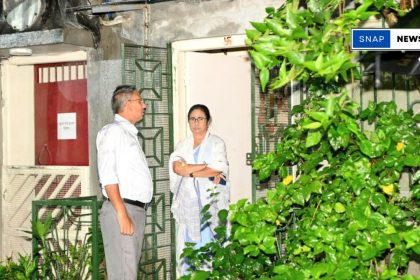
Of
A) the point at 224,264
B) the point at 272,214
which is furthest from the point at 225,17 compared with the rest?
the point at 272,214

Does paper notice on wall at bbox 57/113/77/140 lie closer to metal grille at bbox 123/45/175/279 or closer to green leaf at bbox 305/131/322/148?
metal grille at bbox 123/45/175/279

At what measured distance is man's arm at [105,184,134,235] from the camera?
6184 mm

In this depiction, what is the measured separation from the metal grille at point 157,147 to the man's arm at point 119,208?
1575mm

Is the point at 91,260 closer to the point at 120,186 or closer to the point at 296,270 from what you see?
the point at 120,186

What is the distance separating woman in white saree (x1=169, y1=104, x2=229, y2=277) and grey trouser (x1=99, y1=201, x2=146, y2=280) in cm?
99

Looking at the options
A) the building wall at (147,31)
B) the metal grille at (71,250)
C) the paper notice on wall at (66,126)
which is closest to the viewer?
the metal grille at (71,250)

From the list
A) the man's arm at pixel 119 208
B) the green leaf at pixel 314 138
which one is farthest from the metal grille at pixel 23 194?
the green leaf at pixel 314 138

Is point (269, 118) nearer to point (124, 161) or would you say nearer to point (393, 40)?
point (124, 161)

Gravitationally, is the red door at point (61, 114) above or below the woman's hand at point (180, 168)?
above

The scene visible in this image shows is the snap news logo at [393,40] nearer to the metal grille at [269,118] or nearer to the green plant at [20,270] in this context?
the metal grille at [269,118]

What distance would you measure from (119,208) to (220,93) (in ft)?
8.34

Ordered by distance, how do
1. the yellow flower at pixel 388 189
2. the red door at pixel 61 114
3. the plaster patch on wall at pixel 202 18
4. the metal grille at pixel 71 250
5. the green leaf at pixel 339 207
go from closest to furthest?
the green leaf at pixel 339 207, the yellow flower at pixel 388 189, the metal grille at pixel 71 250, the plaster patch on wall at pixel 202 18, the red door at pixel 61 114

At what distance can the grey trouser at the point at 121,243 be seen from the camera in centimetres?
635

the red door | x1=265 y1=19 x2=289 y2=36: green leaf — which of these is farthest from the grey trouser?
x1=265 y1=19 x2=289 y2=36: green leaf
